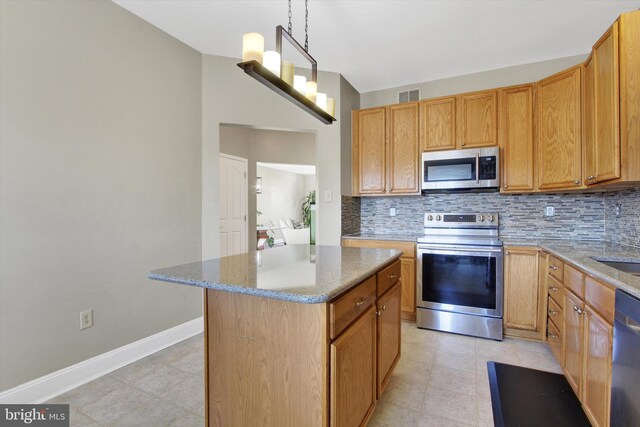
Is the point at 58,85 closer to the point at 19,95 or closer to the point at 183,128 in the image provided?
the point at 19,95

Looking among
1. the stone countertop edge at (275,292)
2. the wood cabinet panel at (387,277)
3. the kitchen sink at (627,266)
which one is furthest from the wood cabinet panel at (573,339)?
the stone countertop edge at (275,292)

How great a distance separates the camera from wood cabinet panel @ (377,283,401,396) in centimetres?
174

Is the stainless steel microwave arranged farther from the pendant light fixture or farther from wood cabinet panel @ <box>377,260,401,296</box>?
the pendant light fixture

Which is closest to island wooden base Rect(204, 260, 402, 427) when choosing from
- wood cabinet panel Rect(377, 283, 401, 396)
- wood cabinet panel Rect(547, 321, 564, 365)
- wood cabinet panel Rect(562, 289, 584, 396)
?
wood cabinet panel Rect(377, 283, 401, 396)

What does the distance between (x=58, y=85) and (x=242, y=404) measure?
7.48 feet

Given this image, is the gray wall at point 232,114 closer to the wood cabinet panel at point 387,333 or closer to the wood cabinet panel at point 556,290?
the wood cabinet panel at point 387,333

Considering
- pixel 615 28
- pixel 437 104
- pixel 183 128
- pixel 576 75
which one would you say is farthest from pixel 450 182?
pixel 183 128

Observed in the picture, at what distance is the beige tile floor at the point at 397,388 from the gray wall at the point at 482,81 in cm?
263

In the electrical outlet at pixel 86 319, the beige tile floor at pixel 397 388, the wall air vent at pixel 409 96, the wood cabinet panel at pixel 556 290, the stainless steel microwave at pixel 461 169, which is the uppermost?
the wall air vent at pixel 409 96

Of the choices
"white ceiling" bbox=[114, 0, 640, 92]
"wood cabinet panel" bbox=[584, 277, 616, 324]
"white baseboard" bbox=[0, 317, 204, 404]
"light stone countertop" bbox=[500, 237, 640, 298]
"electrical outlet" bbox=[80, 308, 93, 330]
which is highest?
"white ceiling" bbox=[114, 0, 640, 92]

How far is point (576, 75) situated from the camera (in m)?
2.62

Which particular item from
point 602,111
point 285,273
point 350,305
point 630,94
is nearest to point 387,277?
point 350,305

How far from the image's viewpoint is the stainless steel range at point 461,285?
285 cm

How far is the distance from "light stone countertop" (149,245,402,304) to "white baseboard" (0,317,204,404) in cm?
139
